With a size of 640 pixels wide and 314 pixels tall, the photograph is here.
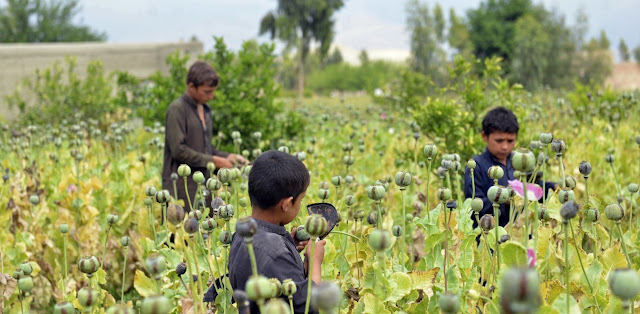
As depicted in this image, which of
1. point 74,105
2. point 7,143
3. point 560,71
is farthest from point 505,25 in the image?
point 7,143

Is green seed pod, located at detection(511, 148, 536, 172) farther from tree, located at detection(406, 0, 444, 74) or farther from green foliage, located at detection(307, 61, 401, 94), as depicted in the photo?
green foliage, located at detection(307, 61, 401, 94)

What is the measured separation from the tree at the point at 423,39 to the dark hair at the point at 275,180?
3247 centimetres

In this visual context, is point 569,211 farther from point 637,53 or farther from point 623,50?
point 623,50

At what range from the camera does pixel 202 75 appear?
359 centimetres

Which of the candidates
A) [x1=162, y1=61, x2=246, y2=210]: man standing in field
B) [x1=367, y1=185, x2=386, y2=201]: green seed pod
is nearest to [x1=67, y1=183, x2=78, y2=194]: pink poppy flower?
[x1=162, y1=61, x2=246, y2=210]: man standing in field

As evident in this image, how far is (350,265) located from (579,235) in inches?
31.5

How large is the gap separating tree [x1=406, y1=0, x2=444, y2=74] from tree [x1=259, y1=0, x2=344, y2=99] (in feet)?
18.8

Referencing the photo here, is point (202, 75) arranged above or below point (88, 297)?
above

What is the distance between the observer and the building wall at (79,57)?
13.6 m

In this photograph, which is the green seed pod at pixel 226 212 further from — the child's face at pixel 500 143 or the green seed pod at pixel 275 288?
the child's face at pixel 500 143

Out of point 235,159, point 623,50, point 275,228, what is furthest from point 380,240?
point 623,50

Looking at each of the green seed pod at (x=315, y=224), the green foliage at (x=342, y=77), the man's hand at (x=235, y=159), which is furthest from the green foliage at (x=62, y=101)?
the green foliage at (x=342, y=77)

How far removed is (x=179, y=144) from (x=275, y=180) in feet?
7.02

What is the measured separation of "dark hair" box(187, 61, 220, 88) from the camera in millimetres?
3588
